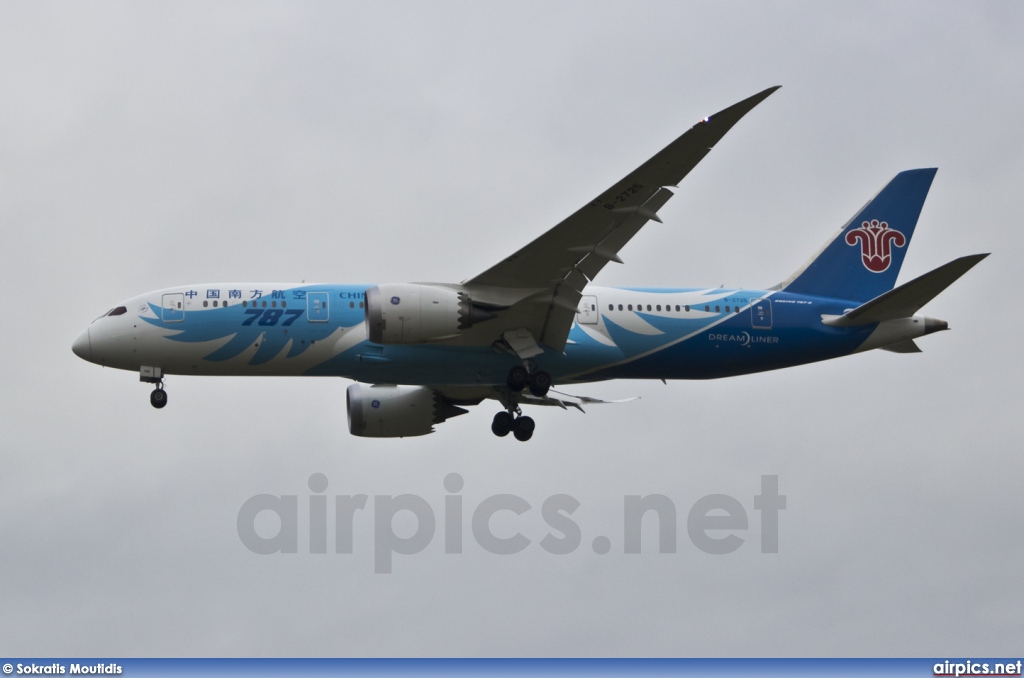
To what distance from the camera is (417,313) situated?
39969 millimetres

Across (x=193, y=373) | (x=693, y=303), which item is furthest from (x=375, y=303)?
(x=693, y=303)

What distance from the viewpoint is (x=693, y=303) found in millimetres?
44000

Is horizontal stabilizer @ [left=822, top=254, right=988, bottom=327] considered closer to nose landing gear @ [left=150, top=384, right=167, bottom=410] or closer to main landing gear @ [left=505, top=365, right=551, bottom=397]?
main landing gear @ [left=505, top=365, right=551, bottom=397]

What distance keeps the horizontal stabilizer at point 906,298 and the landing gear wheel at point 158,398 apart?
64.2 ft

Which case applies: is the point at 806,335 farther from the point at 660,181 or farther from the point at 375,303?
the point at 375,303

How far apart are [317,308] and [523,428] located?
744 cm

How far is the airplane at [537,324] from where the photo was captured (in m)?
40.0

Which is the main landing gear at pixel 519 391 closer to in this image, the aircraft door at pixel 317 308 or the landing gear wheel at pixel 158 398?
the aircraft door at pixel 317 308

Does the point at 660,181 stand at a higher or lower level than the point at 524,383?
higher

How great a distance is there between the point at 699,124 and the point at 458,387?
14395 millimetres

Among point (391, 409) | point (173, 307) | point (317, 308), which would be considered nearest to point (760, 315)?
point (391, 409)

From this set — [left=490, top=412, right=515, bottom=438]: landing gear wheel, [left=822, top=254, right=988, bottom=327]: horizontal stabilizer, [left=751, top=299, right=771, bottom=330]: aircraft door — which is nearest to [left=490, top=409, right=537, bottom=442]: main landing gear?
[left=490, top=412, right=515, bottom=438]: landing gear wheel

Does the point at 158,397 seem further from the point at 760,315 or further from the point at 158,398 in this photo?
the point at 760,315

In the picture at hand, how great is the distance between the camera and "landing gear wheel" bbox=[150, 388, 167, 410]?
140 ft
